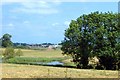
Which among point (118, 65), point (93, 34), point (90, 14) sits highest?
point (90, 14)

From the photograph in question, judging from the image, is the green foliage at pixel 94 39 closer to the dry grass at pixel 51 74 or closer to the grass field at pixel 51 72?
the grass field at pixel 51 72

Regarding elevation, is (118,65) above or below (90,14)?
below

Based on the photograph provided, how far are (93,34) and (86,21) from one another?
7.95ft

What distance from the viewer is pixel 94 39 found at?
43.0 metres

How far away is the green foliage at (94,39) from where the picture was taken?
139 feet

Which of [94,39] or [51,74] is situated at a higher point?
[94,39]

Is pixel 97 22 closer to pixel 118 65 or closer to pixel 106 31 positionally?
pixel 106 31

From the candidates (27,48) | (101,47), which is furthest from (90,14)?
(27,48)

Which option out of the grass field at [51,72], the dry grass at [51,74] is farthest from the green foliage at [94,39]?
the dry grass at [51,74]

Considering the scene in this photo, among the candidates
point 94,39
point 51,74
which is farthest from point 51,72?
point 94,39

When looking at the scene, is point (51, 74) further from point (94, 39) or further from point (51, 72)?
point (94, 39)

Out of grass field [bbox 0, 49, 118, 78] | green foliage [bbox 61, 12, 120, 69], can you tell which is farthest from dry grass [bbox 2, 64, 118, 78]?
green foliage [bbox 61, 12, 120, 69]

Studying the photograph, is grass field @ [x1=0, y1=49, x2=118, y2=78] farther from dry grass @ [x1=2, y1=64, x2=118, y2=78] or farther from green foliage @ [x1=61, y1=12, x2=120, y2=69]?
green foliage @ [x1=61, y1=12, x2=120, y2=69]

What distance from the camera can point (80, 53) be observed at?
4400 cm
